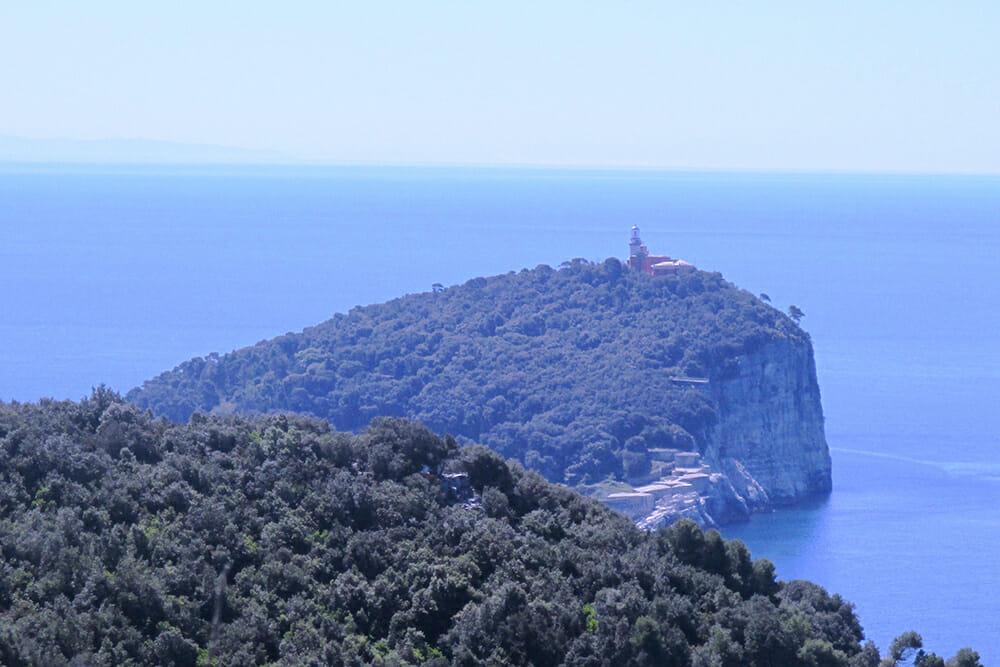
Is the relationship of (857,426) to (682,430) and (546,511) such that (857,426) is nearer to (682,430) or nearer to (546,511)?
(682,430)

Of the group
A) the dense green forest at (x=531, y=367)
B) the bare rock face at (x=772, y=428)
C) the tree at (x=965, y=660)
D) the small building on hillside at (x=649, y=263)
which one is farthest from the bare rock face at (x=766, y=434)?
the tree at (x=965, y=660)

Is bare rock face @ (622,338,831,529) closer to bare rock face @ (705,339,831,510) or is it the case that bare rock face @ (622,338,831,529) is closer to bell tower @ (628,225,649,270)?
bare rock face @ (705,339,831,510)

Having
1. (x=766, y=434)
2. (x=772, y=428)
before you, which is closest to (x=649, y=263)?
(x=772, y=428)

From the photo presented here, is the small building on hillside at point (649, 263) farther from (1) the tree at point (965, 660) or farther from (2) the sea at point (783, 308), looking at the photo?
(1) the tree at point (965, 660)

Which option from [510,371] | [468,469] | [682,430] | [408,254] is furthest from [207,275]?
[468,469]

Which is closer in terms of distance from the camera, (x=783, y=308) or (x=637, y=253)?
(x=637, y=253)

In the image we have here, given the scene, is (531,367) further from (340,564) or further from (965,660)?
(340,564)

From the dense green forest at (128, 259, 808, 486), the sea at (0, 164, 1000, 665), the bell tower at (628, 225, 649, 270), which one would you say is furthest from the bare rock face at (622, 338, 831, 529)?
the bell tower at (628, 225, 649, 270)
